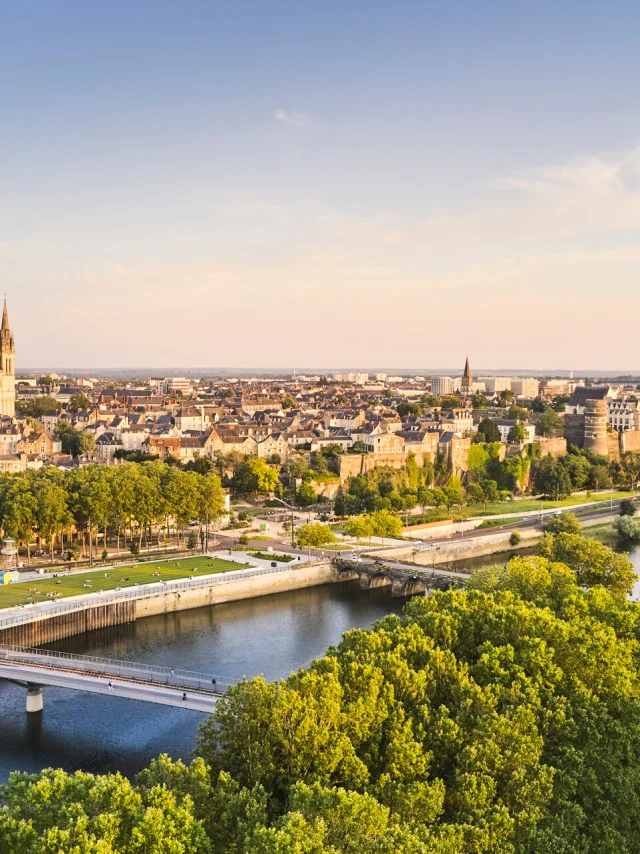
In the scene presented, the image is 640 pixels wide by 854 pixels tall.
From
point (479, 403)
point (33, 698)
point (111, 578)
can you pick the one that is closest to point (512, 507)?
point (111, 578)

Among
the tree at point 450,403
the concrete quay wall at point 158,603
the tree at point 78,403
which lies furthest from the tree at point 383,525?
the tree at point 450,403

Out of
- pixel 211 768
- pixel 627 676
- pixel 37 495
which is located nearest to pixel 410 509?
pixel 37 495

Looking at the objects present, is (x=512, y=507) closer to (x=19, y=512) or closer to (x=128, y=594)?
(x=128, y=594)

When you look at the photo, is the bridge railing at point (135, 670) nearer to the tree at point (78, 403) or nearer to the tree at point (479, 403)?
the tree at point (78, 403)

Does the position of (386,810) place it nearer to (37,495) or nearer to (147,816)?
(147,816)

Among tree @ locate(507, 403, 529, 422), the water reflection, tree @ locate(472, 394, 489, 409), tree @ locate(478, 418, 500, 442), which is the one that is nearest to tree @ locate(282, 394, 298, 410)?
tree @ locate(472, 394, 489, 409)

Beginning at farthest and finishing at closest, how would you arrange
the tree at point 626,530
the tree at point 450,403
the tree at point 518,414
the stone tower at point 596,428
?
the tree at point 450,403 → the tree at point 518,414 → the stone tower at point 596,428 → the tree at point 626,530
